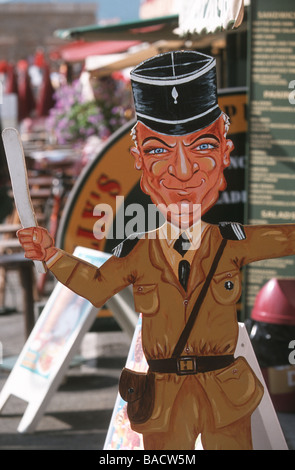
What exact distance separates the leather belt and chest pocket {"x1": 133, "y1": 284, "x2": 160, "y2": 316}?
17 centimetres

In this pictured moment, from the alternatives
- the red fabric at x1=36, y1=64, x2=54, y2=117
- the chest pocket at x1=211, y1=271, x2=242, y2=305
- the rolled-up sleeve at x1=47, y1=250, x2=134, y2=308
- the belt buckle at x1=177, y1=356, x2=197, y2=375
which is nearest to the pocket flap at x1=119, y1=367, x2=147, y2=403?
the belt buckle at x1=177, y1=356, x2=197, y2=375

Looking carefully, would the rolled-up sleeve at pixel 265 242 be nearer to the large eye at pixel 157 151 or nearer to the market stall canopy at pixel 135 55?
the large eye at pixel 157 151

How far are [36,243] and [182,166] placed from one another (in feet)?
1.82

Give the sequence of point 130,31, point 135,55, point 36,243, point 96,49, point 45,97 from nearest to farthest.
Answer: point 36,243
point 130,31
point 135,55
point 96,49
point 45,97

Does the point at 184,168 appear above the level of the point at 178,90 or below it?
below

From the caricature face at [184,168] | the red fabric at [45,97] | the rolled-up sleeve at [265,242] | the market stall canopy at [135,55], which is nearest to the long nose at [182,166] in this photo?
the caricature face at [184,168]

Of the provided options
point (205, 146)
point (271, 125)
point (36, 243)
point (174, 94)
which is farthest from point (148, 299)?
point (271, 125)

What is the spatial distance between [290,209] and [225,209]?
17.9 inches

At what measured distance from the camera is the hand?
2652mm

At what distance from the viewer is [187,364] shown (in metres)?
2.68

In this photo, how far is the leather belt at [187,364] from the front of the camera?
2.68m

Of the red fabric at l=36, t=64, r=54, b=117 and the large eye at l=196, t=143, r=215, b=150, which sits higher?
the large eye at l=196, t=143, r=215, b=150

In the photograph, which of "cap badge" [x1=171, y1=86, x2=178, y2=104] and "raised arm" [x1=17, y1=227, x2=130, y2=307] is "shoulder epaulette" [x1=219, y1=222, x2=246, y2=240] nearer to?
"raised arm" [x1=17, y1=227, x2=130, y2=307]

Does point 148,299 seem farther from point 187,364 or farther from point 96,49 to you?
point 96,49
